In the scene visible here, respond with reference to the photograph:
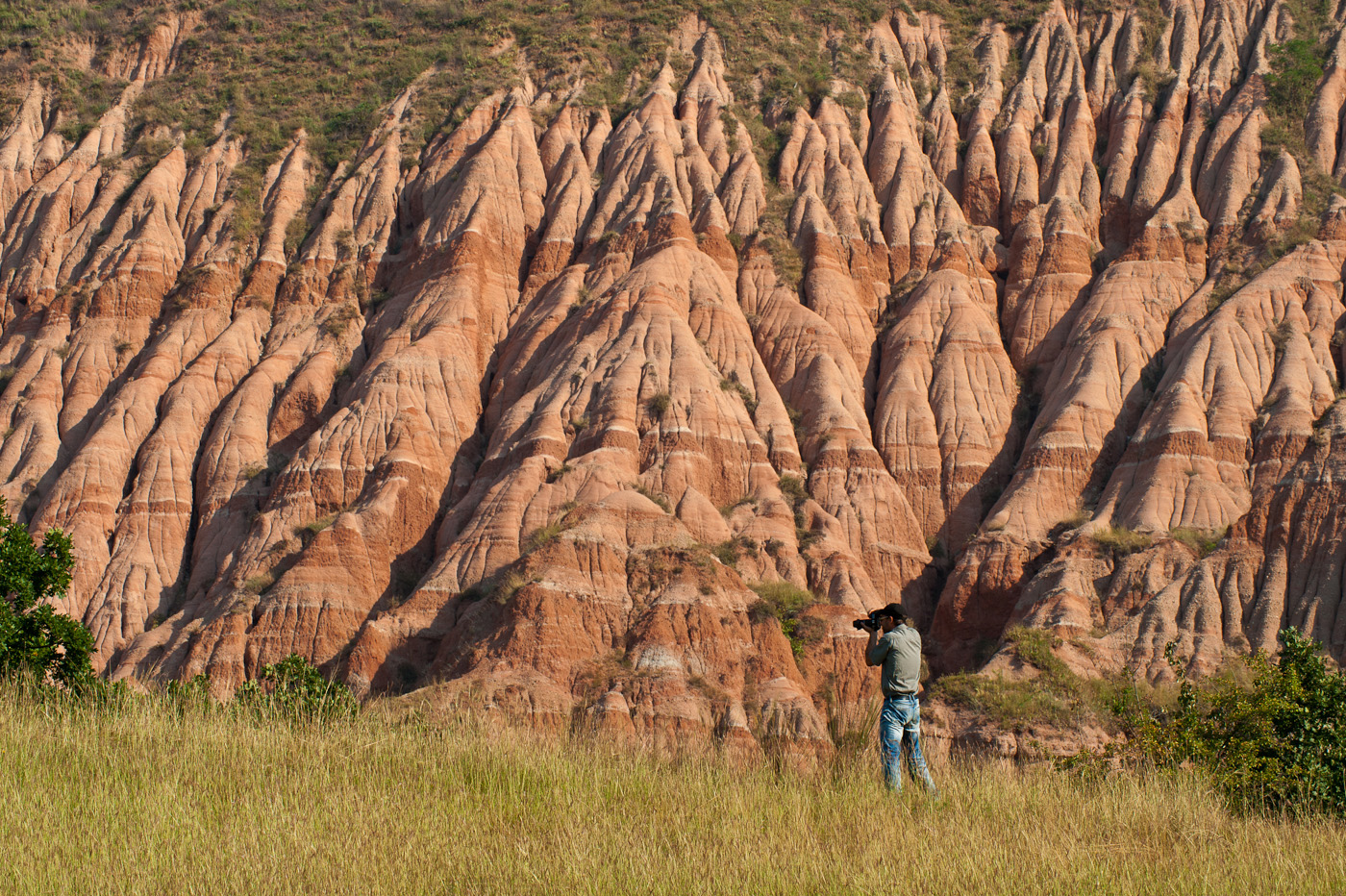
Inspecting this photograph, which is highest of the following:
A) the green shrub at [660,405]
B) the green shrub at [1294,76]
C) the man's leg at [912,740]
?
the green shrub at [1294,76]

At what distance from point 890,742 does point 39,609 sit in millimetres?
18546

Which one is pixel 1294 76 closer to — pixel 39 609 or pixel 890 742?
pixel 890 742

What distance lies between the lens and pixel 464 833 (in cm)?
859

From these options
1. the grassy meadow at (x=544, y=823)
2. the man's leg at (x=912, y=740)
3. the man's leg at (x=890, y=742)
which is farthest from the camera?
the man's leg at (x=912, y=740)

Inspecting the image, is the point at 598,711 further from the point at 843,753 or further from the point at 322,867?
the point at 322,867

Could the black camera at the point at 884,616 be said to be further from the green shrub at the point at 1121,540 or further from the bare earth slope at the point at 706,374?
the green shrub at the point at 1121,540

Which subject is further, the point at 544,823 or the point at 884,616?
the point at 884,616

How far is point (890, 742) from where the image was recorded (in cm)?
1083

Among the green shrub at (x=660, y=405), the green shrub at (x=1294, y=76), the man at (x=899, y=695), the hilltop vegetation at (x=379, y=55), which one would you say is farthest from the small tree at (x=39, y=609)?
the green shrub at (x=1294, y=76)

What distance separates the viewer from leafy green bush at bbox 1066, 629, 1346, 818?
1179 centimetres

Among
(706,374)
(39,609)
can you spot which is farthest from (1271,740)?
(706,374)

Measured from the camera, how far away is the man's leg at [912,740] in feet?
35.2

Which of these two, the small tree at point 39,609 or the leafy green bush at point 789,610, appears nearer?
the small tree at point 39,609

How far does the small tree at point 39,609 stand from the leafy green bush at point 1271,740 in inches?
686
